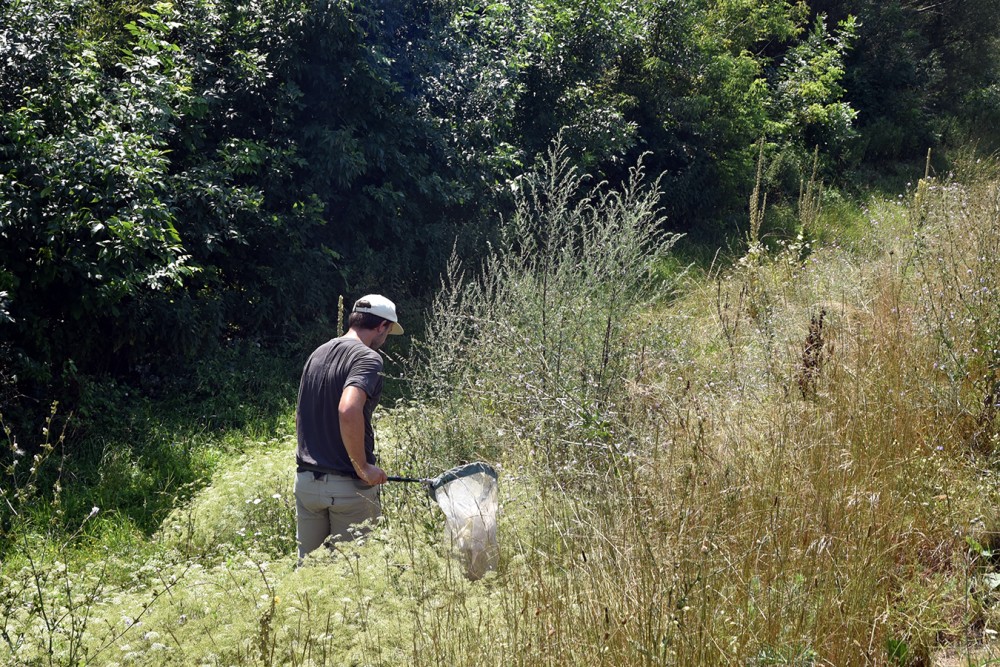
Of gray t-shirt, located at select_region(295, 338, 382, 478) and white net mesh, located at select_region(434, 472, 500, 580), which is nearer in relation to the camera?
white net mesh, located at select_region(434, 472, 500, 580)

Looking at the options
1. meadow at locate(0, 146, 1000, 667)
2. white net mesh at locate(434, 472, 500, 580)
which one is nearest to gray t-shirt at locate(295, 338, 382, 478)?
meadow at locate(0, 146, 1000, 667)

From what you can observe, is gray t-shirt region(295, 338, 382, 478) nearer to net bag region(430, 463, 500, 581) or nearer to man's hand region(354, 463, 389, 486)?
man's hand region(354, 463, 389, 486)

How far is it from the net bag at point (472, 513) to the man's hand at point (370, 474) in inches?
13.1

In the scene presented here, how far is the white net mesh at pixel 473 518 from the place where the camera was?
12.7 ft

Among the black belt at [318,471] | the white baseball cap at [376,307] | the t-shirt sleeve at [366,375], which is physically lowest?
the black belt at [318,471]

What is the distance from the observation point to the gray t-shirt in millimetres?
4648

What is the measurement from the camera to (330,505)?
15.5 ft

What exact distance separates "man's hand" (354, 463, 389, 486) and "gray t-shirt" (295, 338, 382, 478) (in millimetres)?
94

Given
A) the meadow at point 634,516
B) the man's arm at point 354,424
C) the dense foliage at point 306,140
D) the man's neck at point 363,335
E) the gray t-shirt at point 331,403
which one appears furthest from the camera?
the dense foliage at point 306,140

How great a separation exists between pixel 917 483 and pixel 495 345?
Result: 291 cm

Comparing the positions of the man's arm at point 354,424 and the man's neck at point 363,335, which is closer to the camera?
the man's arm at point 354,424

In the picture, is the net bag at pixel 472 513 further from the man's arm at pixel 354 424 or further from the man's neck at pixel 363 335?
the man's neck at pixel 363 335

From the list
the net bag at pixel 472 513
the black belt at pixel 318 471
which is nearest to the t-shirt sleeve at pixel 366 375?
the black belt at pixel 318 471

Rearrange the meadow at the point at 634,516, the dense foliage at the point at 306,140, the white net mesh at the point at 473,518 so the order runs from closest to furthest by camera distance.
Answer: the meadow at the point at 634,516 < the white net mesh at the point at 473,518 < the dense foliage at the point at 306,140
